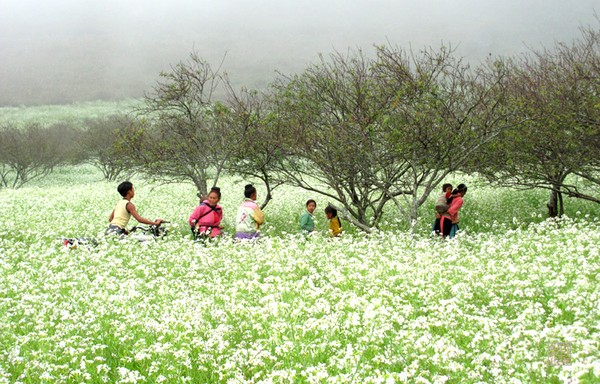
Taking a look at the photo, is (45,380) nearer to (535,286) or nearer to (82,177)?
(535,286)

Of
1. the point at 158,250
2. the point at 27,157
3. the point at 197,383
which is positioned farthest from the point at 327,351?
the point at 27,157

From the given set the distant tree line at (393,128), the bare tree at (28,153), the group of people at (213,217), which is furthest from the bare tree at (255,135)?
the bare tree at (28,153)

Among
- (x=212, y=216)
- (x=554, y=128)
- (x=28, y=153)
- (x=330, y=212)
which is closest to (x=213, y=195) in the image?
(x=212, y=216)

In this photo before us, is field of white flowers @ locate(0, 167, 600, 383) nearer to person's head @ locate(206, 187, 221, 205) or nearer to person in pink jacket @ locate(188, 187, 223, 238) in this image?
person in pink jacket @ locate(188, 187, 223, 238)

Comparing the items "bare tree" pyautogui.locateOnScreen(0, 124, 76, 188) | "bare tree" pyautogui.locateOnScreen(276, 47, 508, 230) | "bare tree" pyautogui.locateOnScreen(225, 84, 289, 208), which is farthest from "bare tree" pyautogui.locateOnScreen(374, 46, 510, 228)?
"bare tree" pyautogui.locateOnScreen(0, 124, 76, 188)

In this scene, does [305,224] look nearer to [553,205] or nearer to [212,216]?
[212,216]

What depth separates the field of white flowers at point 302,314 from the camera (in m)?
5.39

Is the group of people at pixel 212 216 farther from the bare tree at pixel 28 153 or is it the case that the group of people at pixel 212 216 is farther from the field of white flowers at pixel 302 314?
the bare tree at pixel 28 153

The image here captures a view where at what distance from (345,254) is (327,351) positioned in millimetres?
5707

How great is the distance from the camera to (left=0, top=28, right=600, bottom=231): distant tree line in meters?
14.2

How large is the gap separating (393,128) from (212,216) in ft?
16.7

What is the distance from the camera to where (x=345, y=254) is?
38.7ft

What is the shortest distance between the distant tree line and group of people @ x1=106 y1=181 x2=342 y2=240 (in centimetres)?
220

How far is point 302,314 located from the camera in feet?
24.5
